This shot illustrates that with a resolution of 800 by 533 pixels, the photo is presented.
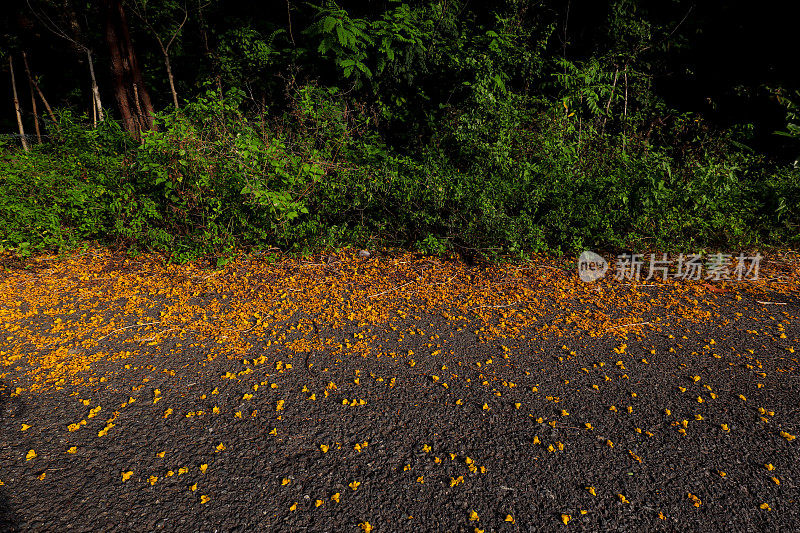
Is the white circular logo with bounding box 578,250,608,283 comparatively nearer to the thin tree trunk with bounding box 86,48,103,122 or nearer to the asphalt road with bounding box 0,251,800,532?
the asphalt road with bounding box 0,251,800,532

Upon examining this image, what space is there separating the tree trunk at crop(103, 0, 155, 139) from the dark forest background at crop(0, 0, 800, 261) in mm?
31

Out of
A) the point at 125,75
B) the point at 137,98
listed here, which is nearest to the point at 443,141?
the point at 137,98

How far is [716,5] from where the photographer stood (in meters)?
8.46

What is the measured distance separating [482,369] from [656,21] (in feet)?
29.6

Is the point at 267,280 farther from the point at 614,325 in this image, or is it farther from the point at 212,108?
the point at 614,325

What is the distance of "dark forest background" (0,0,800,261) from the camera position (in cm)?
527

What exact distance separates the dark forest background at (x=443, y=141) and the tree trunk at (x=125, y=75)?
3 cm

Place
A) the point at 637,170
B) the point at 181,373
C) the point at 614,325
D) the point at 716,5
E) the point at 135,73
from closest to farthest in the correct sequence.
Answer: the point at 181,373 < the point at 614,325 < the point at 637,170 < the point at 135,73 < the point at 716,5

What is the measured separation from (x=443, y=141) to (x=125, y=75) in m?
5.75

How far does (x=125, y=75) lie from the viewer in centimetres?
777

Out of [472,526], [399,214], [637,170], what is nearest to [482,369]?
[472,526]

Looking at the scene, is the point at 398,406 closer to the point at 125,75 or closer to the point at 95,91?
the point at 125,75

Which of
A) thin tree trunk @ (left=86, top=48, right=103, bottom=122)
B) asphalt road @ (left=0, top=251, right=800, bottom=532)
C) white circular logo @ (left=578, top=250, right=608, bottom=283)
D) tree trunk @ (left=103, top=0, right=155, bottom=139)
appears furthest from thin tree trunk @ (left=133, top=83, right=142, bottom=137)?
white circular logo @ (left=578, top=250, right=608, bottom=283)

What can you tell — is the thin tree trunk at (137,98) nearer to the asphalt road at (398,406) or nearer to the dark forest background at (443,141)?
the dark forest background at (443,141)
